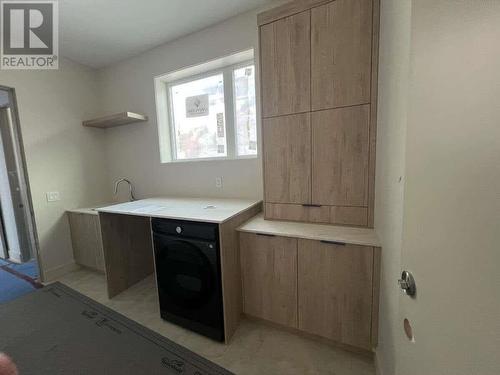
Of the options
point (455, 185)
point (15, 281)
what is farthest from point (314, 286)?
point (15, 281)

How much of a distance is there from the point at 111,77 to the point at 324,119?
3105 millimetres

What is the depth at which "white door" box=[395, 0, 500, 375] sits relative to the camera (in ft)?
1.10

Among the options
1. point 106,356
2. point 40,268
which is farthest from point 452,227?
point 40,268

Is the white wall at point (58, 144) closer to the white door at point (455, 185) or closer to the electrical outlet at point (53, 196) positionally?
the electrical outlet at point (53, 196)

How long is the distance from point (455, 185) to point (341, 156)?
3.78 ft

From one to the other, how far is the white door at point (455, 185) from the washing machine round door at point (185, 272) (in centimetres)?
125

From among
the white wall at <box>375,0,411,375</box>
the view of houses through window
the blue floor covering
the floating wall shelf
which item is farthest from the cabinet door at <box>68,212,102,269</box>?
the white wall at <box>375,0,411,375</box>

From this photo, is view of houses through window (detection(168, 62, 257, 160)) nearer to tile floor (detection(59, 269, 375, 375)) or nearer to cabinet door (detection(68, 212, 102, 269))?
cabinet door (detection(68, 212, 102, 269))

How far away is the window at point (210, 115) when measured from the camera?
2.27 metres

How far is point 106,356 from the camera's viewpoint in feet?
4.98

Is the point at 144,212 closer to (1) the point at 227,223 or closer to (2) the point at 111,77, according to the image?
(1) the point at 227,223

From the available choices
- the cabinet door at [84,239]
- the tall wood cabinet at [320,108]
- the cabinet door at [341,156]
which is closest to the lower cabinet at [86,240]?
the cabinet door at [84,239]

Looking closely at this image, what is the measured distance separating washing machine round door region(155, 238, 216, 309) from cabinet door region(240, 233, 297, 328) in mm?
303

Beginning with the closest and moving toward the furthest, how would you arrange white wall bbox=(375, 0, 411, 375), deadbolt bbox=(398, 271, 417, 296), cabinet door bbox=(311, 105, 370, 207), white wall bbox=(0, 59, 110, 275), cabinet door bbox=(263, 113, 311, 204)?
deadbolt bbox=(398, 271, 417, 296) → white wall bbox=(375, 0, 411, 375) → cabinet door bbox=(311, 105, 370, 207) → cabinet door bbox=(263, 113, 311, 204) → white wall bbox=(0, 59, 110, 275)
